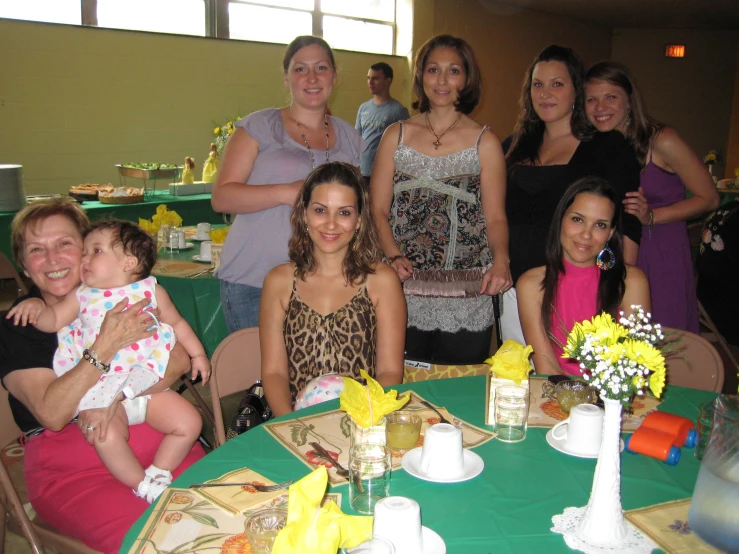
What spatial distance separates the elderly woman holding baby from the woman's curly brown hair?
0.57m

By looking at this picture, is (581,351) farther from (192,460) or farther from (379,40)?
(379,40)

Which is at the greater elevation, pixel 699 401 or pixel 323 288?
pixel 323 288

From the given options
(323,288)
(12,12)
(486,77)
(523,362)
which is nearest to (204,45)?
(12,12)

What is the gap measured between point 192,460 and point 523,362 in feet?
3.43

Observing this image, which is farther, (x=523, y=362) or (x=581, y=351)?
(x=523, y=362)

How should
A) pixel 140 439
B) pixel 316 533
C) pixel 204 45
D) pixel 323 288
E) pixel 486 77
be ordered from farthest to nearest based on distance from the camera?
pixel 486 77 < pixel 204 45 < pixel 323 288 < pixel 140 439 < pixel 316 533

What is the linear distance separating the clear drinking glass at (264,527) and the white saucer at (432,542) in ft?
0.83

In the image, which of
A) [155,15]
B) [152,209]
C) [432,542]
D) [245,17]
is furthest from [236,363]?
[245,17]

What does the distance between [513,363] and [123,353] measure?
45.8 inches

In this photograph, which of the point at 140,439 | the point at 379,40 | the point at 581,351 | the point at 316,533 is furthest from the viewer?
the point at 379,40

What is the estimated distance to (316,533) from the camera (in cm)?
84

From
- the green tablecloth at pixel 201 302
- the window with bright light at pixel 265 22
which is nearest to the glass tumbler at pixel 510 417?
the green tablecloth at pixel 201 302

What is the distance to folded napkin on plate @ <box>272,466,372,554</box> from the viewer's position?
843 mm

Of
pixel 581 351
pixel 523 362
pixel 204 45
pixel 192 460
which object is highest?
pixel 204 45
